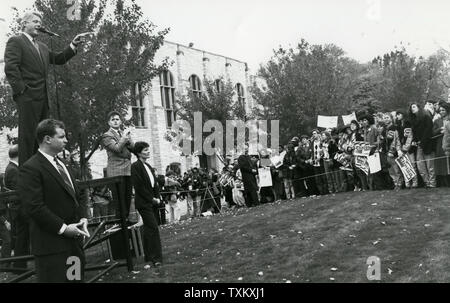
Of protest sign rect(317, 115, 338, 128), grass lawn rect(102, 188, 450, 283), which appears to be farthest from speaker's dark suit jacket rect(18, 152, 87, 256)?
protest sign rect(317, 115, 338, 128)

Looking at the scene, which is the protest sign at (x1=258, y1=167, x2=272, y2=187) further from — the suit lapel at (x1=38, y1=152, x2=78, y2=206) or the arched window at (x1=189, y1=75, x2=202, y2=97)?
the arched window at (x1=189, y1=75, x2=202, y2=97)

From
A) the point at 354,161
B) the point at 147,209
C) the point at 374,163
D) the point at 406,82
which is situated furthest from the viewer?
the point at 406,82

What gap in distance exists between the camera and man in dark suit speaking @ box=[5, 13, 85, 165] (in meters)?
6.66

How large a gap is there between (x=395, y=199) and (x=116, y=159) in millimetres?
5636

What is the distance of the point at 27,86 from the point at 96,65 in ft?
35.8

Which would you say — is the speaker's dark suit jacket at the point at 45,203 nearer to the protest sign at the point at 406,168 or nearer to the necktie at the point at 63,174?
the necktie at the point at 63,174

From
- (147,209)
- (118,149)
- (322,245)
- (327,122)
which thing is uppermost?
(327,122)

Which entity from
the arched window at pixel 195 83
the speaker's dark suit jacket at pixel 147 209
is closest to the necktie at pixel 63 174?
the speaker's dark suit jacket at pixel 147 209

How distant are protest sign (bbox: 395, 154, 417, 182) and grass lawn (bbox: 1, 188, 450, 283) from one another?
898 millimetres

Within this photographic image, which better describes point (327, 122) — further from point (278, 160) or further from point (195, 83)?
point (195, 83)

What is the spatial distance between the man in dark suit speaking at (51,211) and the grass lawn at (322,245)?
8.32 ft

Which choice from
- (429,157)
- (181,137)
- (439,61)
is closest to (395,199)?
(429,157)

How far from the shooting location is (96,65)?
1742 centimetres

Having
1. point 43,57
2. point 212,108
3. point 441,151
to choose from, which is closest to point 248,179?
point 441,151
